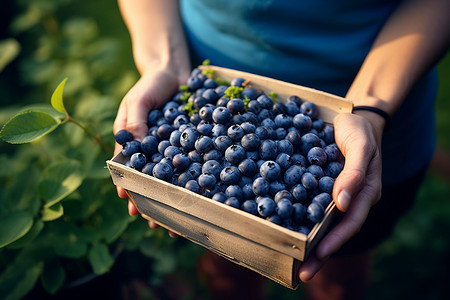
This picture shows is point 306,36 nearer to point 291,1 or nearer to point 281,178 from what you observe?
point 291,1

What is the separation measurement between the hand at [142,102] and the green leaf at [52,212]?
0.71ft

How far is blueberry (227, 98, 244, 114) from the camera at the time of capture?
1214 millimetres

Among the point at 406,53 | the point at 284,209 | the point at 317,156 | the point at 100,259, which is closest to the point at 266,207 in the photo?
the point at 284,209

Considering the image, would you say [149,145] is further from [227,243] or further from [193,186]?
[227,243]

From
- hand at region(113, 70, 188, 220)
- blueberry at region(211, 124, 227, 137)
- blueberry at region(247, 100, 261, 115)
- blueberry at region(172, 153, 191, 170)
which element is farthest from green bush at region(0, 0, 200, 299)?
blueberry at region(247, 100, 261, 115)

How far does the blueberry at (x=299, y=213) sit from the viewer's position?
965 millimetres

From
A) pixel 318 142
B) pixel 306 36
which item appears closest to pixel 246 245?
pixel 318 142

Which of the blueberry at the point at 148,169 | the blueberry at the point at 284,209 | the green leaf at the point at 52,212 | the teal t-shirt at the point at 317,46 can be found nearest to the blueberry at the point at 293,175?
the blueberry at the point at 284,209

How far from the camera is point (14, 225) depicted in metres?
1.19

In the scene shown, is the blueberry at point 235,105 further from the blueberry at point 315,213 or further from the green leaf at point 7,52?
the green leaf at point 7,52

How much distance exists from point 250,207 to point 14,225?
2.66ft

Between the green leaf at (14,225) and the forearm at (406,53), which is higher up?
the forearm at (406,53)

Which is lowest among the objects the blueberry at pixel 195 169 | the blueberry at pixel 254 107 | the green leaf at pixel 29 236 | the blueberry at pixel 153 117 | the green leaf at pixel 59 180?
the green leaf at pixel 29 236

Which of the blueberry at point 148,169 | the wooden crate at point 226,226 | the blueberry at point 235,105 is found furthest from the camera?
the blueberry at point 235,105
